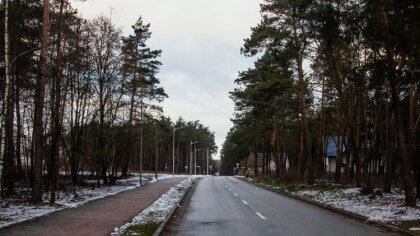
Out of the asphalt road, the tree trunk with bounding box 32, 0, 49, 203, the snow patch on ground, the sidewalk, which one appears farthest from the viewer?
the tree trunk with bounding box 32, 0, 49, 203

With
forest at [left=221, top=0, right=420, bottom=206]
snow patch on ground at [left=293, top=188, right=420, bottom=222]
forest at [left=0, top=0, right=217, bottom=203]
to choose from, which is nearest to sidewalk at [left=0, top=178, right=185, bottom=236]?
forest at [left=0, top=0, right=217, bottom=203]

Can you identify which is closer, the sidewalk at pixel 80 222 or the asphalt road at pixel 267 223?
the sidewalk at pixel 80 222

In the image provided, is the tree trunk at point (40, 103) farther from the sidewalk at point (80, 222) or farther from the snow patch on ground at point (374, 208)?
the snow patch on ground at point (374, 208)

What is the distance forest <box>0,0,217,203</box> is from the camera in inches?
770

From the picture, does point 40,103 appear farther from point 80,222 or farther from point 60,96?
point 80,222

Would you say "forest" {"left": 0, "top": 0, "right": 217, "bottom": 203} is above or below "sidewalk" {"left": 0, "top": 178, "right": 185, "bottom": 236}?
above

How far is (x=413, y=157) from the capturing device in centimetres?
2641

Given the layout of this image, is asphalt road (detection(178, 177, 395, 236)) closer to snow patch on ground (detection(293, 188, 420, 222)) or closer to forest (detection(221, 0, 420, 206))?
snow patch on ground (detection(293, 188, 420, 222))

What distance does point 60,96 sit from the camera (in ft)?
76.6

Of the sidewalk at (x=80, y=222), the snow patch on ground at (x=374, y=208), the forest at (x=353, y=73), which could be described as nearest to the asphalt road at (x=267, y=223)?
the snow patch on ground at (x=374, y=208)

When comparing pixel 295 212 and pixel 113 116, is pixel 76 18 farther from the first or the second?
pixel 295 212

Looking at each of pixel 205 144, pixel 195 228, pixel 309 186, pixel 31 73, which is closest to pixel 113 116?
pixel 31 73

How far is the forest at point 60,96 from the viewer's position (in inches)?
770

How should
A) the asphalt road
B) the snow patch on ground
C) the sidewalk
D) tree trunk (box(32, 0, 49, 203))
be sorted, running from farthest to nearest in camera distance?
tree trunk (box(32, 0, 49, 203)) < the snow patch on ground < the asphalt road < the sidewalk
